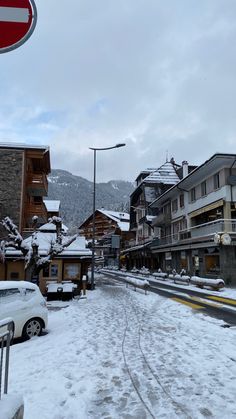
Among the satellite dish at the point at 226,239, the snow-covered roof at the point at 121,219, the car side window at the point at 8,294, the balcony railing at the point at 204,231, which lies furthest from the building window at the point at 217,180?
the snow-covered roof at the point at 121,219

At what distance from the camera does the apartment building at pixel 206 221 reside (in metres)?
31.5

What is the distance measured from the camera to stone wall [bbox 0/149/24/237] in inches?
1192

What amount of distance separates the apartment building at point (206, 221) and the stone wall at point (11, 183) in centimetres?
1609

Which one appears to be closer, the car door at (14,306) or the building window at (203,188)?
the car door at (14,306)

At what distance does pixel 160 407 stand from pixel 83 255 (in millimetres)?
22702

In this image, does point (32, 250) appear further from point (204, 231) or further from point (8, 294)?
point (204, 231)

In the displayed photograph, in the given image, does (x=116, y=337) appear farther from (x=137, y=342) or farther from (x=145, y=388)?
(x=145, y=388)

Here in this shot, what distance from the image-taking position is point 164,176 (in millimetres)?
64250

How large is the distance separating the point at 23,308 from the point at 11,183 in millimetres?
20945

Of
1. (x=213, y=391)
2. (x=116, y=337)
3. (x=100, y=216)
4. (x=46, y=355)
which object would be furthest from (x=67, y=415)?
(x=100, y=216)

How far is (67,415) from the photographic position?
16.4ft

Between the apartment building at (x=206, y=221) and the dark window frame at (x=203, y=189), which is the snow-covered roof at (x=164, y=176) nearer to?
the apartment building at (x=206, y=221)

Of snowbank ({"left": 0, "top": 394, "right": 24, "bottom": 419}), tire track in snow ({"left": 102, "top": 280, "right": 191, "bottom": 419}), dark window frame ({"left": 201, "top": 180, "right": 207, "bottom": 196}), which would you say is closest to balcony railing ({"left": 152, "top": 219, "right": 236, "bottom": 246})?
dark window frame ({"left": 201, "top": 180, "right": 207, "bottom": 196})

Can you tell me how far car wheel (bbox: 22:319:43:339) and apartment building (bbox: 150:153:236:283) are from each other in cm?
2154
